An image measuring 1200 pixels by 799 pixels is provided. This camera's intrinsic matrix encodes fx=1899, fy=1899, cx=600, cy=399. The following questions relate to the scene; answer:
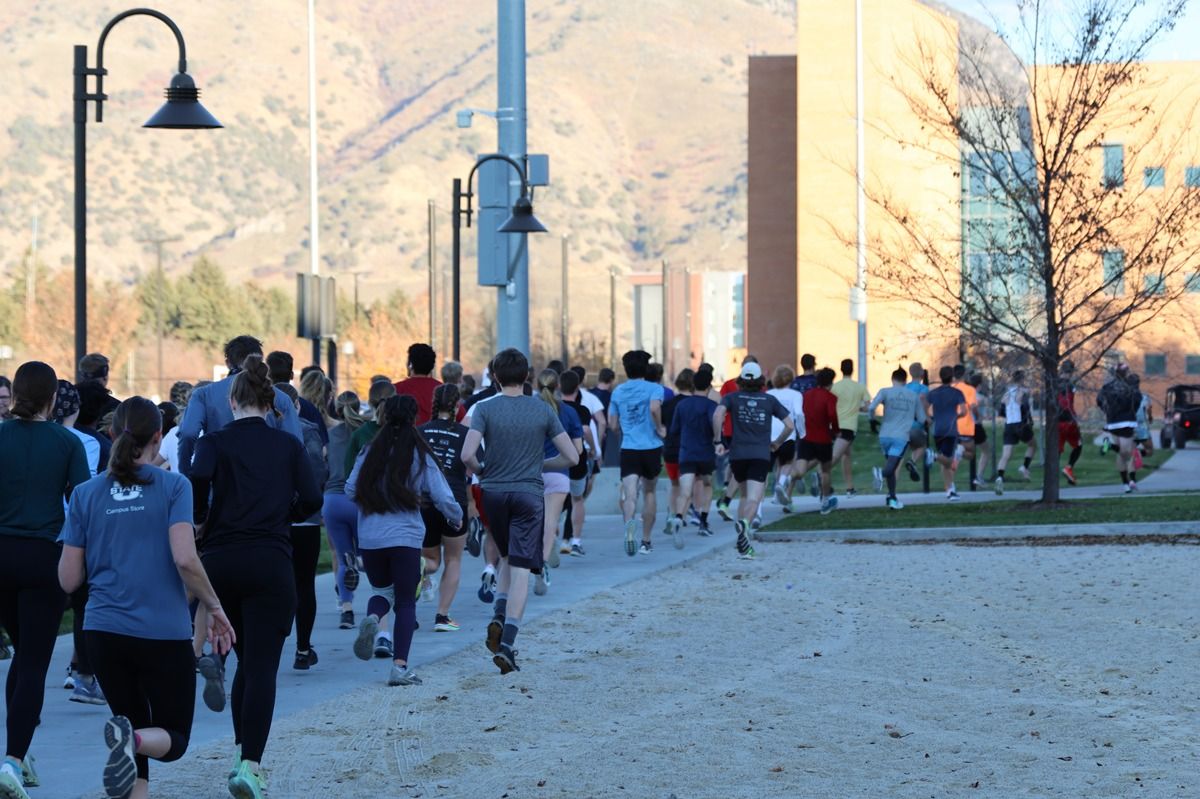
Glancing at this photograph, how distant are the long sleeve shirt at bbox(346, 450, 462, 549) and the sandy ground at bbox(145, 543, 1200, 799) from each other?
2.71ft

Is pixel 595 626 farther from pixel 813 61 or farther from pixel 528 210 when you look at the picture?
pixel 813 61

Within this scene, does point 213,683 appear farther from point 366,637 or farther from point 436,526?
point 436,526

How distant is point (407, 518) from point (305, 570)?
0.70 metres

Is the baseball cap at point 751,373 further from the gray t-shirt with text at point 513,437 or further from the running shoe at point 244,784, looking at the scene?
the running shoe at point 244,784

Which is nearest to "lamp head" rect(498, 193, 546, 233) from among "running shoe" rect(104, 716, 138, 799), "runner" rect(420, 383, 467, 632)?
"runner" rect(420, 383, 467, 632)

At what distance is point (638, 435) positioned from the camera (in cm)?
1877

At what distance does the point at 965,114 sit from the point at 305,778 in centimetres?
1752

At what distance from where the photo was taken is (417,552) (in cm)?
1059

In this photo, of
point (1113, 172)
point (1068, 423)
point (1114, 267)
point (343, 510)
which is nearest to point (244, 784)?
point (343, 510)

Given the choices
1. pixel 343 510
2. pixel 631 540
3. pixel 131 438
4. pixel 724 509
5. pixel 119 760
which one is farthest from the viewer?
pixel 724 509

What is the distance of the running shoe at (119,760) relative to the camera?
6.25 metres

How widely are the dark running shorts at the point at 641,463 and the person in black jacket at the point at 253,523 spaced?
36.4 feet

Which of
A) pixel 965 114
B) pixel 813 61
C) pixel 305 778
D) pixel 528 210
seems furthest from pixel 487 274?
pixel 813 61

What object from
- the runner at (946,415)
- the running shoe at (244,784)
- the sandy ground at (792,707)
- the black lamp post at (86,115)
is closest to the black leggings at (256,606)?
the running shoe at (244,784)
